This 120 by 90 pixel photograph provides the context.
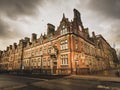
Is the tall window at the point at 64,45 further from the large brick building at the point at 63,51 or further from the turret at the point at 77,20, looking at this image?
the turret at the point at 77,20

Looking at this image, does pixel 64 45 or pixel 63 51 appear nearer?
pixel 63 51

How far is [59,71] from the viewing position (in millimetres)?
24656

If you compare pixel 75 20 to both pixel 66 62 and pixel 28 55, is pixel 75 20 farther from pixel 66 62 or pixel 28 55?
pixel 28 55

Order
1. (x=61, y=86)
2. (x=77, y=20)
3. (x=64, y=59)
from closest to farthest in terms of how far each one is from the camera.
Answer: (x=61, y=86)
(x=64, y=59)
(x=77, y=20)

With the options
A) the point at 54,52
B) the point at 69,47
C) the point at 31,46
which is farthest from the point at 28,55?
the point at 69,47

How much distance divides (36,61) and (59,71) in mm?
12540

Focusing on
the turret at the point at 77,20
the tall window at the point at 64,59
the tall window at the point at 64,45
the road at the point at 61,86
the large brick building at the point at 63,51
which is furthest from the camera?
the turret at the point at 77,20

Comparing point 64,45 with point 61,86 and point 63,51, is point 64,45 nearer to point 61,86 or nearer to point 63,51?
point 63,51

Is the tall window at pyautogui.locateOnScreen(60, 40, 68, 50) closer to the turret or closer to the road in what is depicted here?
the turret

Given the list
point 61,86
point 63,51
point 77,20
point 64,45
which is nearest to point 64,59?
point 63,51

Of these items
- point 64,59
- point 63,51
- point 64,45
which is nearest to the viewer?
point 64,59

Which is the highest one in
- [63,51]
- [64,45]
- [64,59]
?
[64,45]

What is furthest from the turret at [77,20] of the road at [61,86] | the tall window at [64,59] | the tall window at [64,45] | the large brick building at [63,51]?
the road at [61,86]

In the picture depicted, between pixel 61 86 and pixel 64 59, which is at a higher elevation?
pixel 64 59
